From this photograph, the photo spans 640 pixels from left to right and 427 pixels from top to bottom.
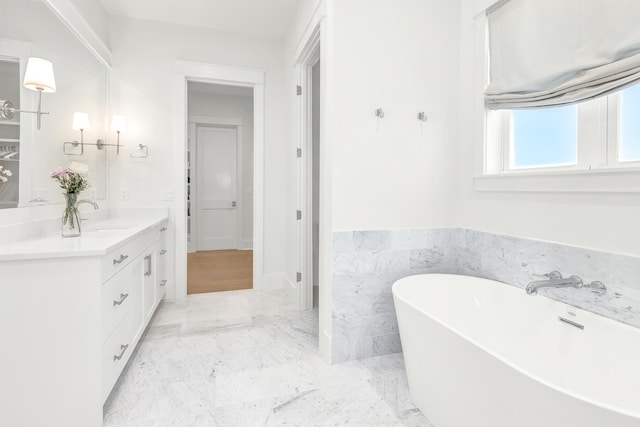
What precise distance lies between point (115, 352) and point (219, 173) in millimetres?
4596

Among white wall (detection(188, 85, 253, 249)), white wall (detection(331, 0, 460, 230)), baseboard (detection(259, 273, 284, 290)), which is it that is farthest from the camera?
white wall (detection(188, 85, 253, 249))

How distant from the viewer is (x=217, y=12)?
311 cm

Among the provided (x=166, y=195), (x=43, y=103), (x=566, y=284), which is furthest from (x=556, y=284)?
(x=166, y=195)

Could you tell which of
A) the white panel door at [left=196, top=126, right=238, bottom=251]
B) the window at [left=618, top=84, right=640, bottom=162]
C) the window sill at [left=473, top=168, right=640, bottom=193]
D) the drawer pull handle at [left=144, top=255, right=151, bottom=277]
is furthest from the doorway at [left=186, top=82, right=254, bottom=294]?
the window at [left=618, top=84, right=640, bottom=162]

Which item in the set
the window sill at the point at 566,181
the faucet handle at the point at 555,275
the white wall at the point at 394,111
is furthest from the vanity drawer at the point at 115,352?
the window sill at the point at 566,181

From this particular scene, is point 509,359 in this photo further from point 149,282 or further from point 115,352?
point 149,282

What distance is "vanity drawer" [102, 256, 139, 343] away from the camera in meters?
1.54

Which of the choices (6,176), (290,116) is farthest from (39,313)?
(290,116)

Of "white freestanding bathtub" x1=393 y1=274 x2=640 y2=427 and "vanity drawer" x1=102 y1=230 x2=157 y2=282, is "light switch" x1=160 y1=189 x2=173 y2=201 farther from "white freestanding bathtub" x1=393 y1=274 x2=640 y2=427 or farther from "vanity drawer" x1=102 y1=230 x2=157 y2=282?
"white freestanding bathtub" x1=393 y1=274 x2=640 y2=427

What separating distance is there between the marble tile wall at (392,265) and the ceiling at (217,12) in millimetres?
2400

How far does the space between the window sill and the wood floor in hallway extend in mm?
2778

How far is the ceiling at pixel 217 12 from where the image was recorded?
9.75ft

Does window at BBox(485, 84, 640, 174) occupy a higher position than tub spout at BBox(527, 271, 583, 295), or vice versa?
window at BBox(485, 84, 640, 174)

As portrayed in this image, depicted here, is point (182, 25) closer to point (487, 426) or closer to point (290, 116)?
point (290, 116)
